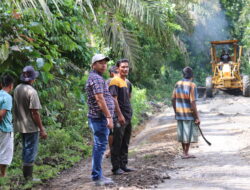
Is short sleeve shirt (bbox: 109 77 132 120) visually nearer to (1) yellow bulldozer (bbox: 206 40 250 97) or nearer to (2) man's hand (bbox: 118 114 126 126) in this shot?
(2) man's hand (bbox: 118 114 126 126)

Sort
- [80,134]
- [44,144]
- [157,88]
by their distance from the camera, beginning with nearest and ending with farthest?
1. [44,144]
2. [80,134]
3. [157,88]

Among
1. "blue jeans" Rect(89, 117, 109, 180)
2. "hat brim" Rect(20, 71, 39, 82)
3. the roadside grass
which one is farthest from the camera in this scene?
the roadside grass

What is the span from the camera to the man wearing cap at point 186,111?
7.73m

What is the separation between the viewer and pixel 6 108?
5.75m

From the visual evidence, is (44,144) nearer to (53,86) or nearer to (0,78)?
(53,86)

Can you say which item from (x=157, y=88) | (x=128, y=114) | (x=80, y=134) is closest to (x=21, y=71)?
(x=128, y=114)

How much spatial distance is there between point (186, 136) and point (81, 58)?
3.06 meters

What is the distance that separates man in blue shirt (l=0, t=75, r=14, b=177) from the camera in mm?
5730

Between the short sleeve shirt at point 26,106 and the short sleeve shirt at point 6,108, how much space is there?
0.12 m

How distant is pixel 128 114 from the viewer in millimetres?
6551

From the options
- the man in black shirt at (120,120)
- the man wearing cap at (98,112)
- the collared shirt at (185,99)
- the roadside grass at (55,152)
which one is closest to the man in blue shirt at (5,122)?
the roadside grass at (55,152)

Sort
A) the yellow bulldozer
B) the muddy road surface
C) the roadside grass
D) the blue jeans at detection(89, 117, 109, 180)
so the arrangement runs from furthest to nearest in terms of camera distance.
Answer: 1. the yellow bulldozer
2. the roadside grass
3. the blue jeans at detection(89, 117, 109, 180)
4. the muddy road surface

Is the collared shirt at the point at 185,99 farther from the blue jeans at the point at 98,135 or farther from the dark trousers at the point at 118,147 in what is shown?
the blue jeans at the point at 98,135

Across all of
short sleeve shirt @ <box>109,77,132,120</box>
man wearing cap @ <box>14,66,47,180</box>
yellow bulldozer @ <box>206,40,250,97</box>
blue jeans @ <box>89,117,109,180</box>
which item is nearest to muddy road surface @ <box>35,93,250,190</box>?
blue jeans @ <box>89,117,109,180</box>
